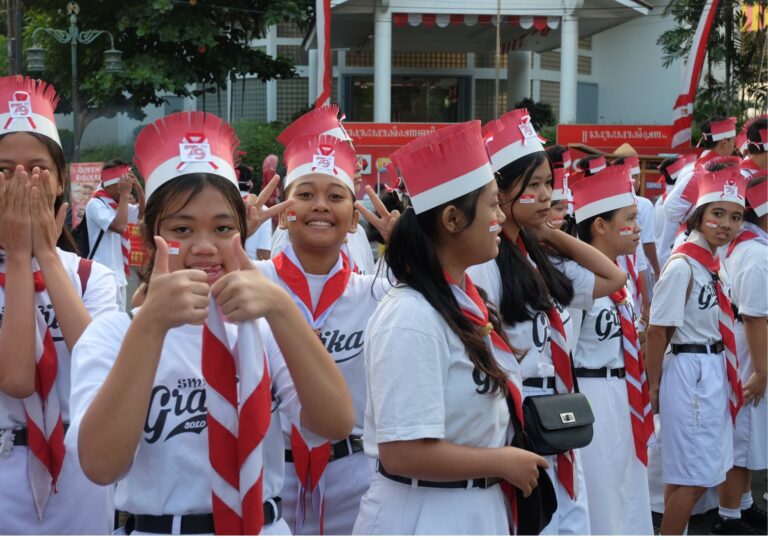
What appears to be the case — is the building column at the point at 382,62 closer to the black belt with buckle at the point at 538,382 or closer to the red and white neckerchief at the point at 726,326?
the red and white neckerchief at the point at 726,326

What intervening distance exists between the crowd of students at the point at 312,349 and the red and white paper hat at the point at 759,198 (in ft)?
4.79

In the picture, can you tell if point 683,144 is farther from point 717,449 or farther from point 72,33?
point 717,449

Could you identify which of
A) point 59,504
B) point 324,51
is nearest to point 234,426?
point 59,504

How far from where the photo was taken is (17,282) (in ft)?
9.18

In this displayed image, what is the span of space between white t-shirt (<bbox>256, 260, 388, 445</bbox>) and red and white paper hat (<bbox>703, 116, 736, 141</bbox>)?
5.73m

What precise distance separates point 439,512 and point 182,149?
4.05ft

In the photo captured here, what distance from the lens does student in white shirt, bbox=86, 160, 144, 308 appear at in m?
8.70

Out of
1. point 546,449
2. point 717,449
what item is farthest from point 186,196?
point 717,449

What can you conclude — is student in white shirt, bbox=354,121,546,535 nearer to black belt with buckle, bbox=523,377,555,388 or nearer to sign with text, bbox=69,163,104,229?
black belt with buckle, bbox=523,377,555,388

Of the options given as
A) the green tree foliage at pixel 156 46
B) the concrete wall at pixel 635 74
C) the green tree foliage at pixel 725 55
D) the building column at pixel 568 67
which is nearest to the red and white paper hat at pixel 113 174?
the green tree foliage at pixel 156 46

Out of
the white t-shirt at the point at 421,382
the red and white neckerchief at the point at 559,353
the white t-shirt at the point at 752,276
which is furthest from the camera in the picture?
the white t-shirt at the point at 752,276

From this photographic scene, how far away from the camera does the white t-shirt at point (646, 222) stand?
28.3ft

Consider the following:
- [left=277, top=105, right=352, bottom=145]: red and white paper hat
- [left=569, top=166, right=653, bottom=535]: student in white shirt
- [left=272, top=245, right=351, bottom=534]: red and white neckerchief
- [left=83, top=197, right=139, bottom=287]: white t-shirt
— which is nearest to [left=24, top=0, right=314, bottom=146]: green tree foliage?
[left=83, top=197, right=139, bottom=287]: white t-shirt

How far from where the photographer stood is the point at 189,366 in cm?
234
